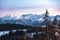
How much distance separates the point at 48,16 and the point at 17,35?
70 centimetres

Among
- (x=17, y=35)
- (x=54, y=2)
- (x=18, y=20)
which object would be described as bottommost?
(x=17, y=35)

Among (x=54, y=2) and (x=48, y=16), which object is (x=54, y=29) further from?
(x=54, y=2)

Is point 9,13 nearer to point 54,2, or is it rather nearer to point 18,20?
point 18,20

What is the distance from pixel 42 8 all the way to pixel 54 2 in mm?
281

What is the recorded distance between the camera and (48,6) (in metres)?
3.70

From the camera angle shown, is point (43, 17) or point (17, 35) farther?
point (43, 17)

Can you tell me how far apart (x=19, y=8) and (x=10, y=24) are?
33 cm

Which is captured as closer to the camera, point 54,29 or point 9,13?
point 9,13

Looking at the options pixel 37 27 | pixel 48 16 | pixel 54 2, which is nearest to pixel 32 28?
pixel 37 27

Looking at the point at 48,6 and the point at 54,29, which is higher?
the point at 48,6

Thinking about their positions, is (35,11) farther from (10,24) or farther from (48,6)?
(10,24)

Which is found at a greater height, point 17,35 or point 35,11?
point 35,11

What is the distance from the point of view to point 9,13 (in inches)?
137

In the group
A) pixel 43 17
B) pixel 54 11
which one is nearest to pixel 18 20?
pixel 43 17
